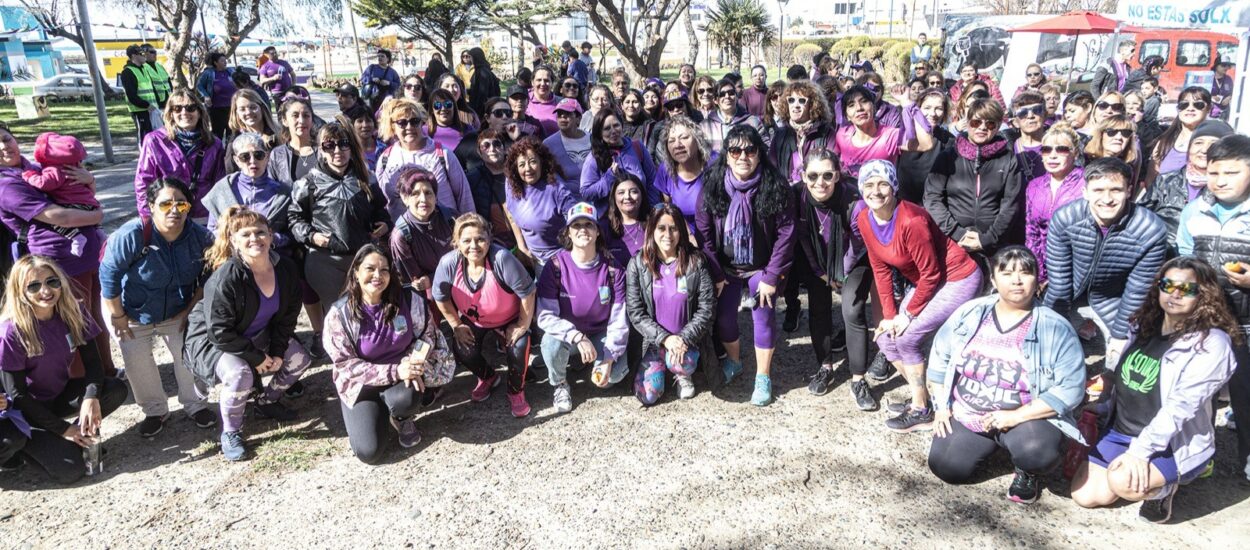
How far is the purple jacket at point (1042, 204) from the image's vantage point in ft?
14.2

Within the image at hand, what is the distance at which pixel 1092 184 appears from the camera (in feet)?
12.0

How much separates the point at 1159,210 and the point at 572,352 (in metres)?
3.52

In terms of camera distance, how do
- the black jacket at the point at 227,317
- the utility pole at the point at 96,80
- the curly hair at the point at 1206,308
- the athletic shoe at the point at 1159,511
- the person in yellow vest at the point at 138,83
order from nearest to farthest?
the curly hair at the point at 1206,308, the athletic shoe at the point at 1159,511, the black jacket at the point at 227,317, the person in yellow vest at the point at 138,83, the utility pole at the point at 96,80

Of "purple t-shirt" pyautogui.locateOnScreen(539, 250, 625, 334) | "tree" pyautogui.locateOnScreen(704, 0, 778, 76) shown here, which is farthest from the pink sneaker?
"tree" pyautogui.locateOnScreen(704, 0, 778, 76)

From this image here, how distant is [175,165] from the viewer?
507 centimetres

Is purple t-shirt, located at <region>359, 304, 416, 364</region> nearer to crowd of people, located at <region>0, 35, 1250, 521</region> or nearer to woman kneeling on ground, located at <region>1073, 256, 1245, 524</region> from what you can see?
crowd of people, located at <region>0, 35, 1250, 521</region>

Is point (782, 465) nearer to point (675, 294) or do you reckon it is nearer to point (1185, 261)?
point (675, 294)

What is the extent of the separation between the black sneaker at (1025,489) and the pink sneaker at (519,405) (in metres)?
2.54

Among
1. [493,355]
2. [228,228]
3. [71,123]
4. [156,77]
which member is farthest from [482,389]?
[71,123]

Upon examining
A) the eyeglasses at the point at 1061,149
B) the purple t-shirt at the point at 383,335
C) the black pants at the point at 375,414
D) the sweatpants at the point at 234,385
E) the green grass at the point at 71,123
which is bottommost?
the black pants at the point at 375,414

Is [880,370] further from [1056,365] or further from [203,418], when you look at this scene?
[203,418]

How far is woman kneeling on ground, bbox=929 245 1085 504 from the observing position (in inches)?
130

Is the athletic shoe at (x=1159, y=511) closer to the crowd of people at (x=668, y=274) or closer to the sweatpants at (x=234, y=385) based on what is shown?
the crowd of people at (x=668, y=274)

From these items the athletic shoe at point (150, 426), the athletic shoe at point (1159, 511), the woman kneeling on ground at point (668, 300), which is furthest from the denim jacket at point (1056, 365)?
the athletic shoe at point (150, 426)
